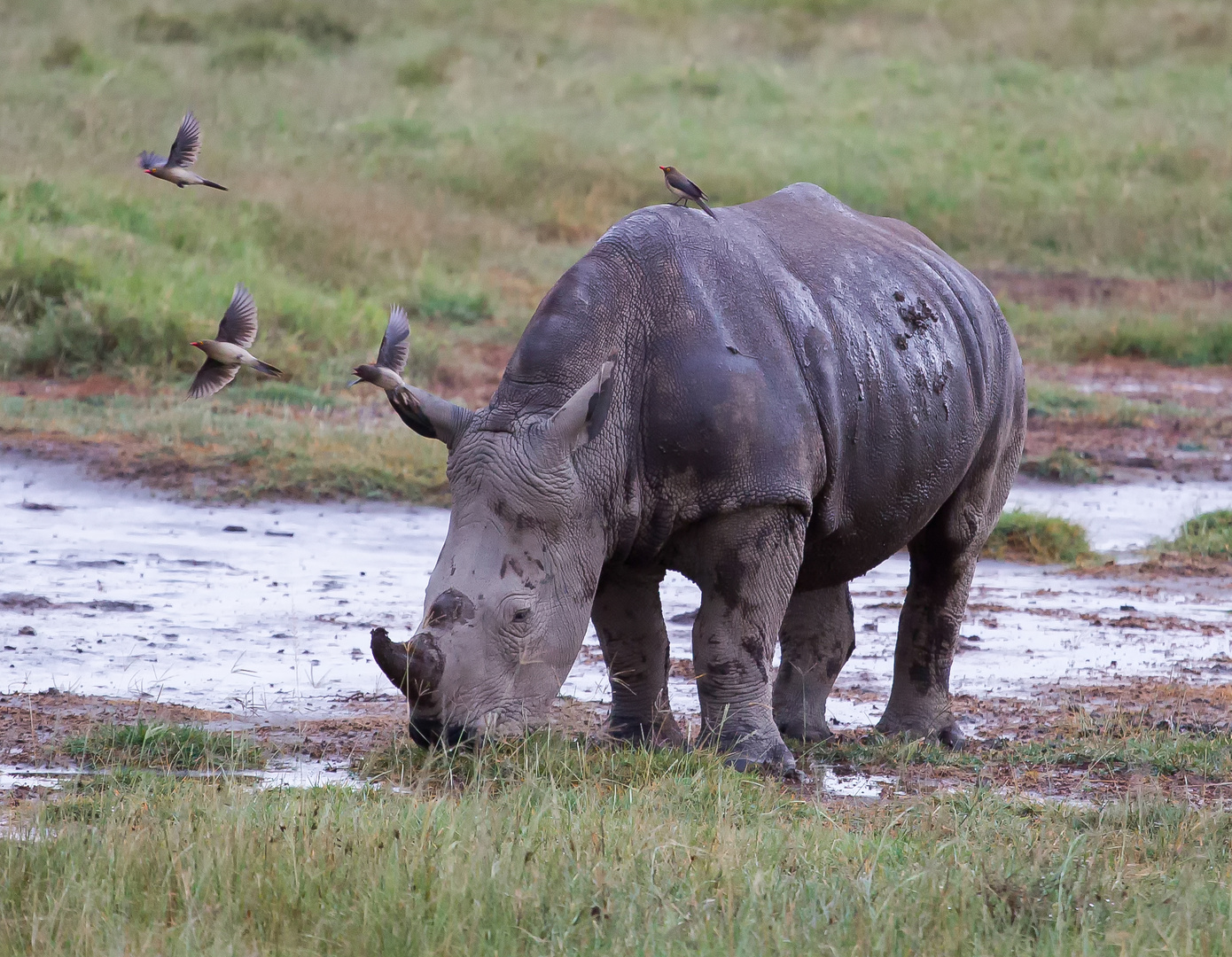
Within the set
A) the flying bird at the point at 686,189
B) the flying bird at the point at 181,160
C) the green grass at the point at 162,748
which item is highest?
the flying bird at the point at 686,189

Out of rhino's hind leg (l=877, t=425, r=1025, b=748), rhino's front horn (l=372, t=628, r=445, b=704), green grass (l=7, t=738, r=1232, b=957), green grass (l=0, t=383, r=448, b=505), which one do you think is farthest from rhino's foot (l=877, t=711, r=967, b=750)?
green grass (l=0, t=383, r=448, b=505)

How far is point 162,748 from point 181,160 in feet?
7.48

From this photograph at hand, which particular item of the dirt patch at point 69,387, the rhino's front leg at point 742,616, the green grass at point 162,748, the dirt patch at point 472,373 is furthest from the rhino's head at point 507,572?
the dirt patch at point 69,387

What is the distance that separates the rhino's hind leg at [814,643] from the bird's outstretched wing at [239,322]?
2.24 meters

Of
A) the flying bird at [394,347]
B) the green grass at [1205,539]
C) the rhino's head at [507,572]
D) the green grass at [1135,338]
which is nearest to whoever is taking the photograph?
the rhino's head at [507,572]

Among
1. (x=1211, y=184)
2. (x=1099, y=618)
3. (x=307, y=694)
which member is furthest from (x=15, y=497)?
(x=1211, y=184)

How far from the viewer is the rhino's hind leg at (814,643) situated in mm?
6711

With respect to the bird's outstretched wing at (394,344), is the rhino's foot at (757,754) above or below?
below

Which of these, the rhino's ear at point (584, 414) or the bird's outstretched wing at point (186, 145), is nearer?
the rhino's ear at point (584, 414)

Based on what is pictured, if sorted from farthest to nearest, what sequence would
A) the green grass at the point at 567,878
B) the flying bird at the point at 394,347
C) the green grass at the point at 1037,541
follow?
the green grass at the point at 1037,541 → the flying bird at the point at 394,347 → the green grass at the point at 567,878

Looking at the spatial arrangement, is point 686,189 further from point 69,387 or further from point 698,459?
point 69,387

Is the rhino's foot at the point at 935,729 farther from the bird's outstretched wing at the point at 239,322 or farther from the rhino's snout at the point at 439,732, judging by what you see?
the bird's outstretched wing at the point at 239,322

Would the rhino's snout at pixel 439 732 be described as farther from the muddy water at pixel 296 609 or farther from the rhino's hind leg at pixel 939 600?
the rhino's hind leg at pixel 939 600

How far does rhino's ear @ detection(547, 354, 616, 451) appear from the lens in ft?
16.9
